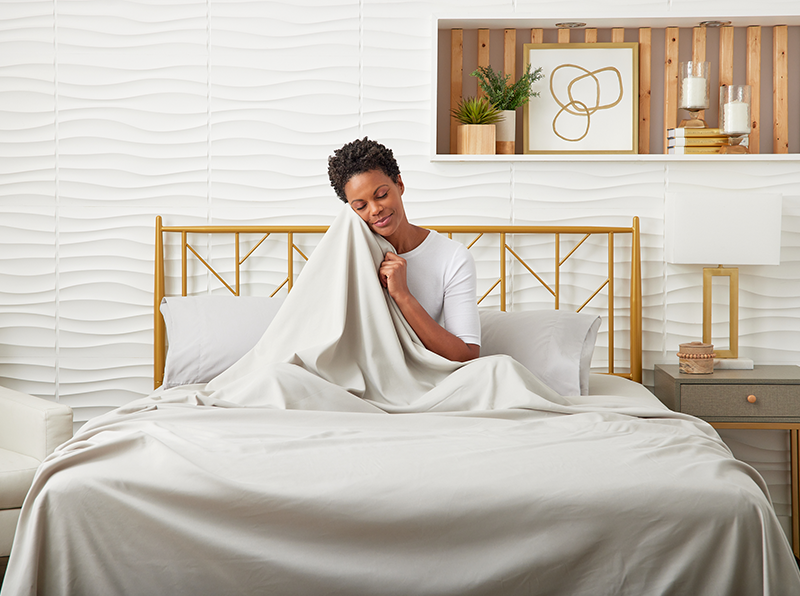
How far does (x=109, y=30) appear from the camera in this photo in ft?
8.91

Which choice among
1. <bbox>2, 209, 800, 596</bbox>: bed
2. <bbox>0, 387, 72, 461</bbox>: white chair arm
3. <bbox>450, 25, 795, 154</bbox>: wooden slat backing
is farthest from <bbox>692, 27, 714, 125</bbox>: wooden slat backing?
<bbox>0, 387, 72, 461</bbox>: white chair arm

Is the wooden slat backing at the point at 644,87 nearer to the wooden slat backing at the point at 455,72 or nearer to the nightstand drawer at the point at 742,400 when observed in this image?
the wooden slat backing at the point at 455,72

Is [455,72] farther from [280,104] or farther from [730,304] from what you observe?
[730,304]

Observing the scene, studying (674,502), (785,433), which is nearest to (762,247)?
(785,433)

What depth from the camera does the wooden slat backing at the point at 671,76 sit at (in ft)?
8.88

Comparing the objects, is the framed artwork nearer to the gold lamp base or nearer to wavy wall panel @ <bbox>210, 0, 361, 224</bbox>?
the gold lamp base

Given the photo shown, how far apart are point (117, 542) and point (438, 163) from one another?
1945 millimetres

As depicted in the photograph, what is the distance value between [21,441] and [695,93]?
2.74 m

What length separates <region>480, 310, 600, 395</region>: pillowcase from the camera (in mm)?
2156

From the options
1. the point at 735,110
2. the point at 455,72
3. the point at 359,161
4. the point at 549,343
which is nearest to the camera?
the point at 359,161

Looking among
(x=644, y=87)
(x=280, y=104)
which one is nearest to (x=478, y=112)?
(x=644, y=87)

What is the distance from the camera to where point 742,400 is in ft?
7.65

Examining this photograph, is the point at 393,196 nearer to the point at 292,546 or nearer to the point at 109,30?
the point at 292,546

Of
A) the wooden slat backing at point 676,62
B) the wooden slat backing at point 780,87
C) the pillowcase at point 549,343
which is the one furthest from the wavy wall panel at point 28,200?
the wooden slat backing at point 780,87
